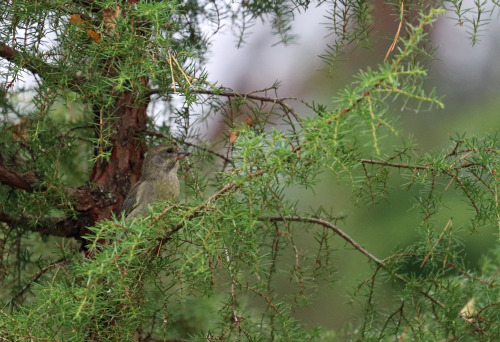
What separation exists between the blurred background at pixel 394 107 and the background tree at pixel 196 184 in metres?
1.83

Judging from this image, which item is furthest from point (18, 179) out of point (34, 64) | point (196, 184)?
point (196, 184)

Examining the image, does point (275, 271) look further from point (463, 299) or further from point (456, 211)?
point (456, 211)

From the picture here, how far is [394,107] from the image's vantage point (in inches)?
234

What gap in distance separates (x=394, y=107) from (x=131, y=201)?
333 centimetres

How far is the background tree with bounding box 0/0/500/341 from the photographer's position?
1959 mm

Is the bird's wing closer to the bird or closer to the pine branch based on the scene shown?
the bird

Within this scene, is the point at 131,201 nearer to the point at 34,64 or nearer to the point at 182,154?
the point at 182,154

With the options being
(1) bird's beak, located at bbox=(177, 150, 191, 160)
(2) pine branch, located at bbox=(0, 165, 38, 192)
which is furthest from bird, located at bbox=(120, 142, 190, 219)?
(2) pine branch, located at bbox=(0, 165, 38, 192)

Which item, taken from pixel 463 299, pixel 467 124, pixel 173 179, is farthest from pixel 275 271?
pixel 467 124

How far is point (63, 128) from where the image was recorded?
3490 mm

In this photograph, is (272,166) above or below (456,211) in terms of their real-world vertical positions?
below

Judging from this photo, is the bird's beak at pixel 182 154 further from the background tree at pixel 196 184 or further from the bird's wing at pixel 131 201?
the bird's wing at pixel 131 201

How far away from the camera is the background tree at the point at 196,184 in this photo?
6.43 feet

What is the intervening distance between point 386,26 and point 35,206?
15.6 ft
